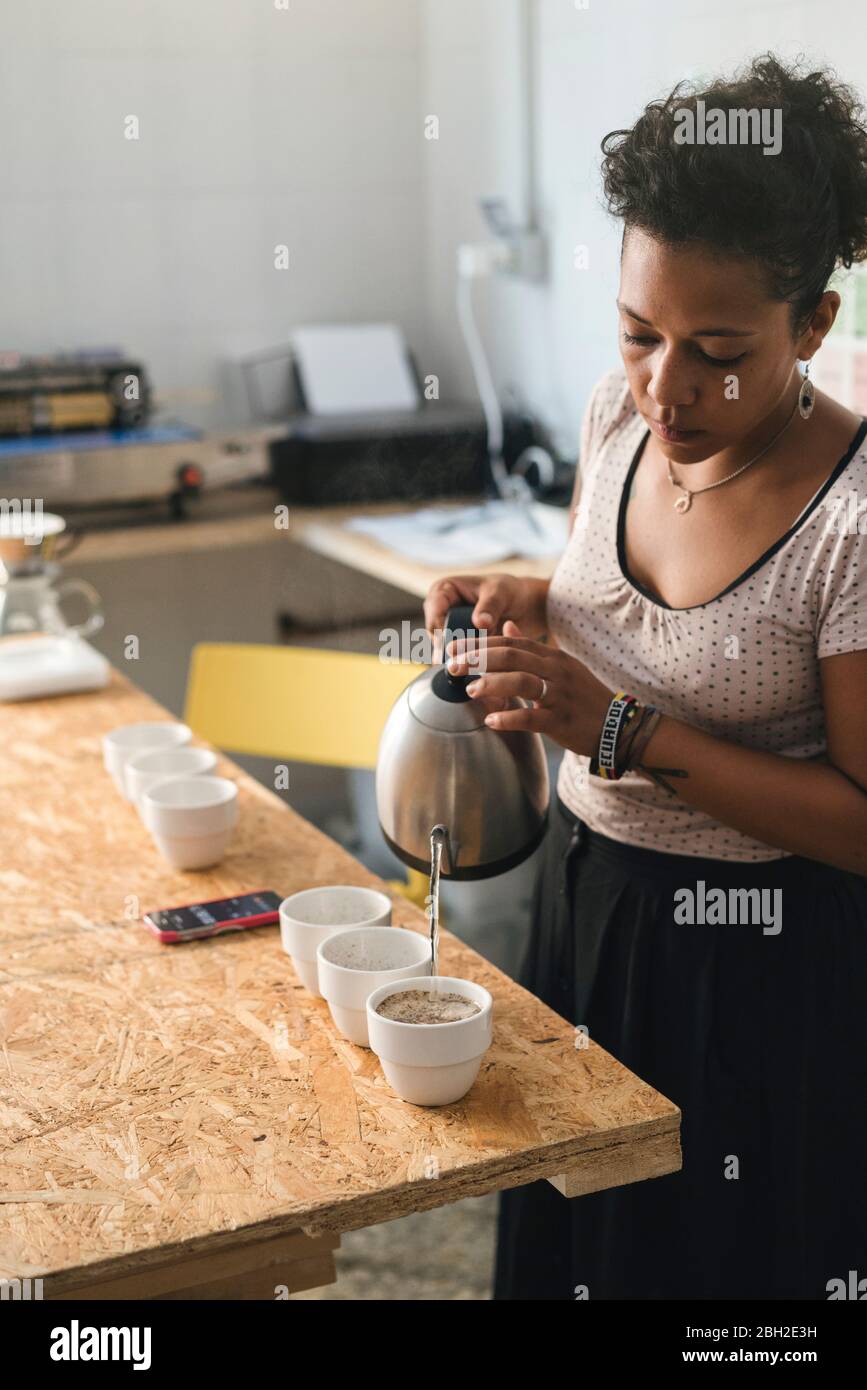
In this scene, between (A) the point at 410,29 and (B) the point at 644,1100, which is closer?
(B) the point at 644,1100

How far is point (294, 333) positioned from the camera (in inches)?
138

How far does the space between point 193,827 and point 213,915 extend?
0.12 meters

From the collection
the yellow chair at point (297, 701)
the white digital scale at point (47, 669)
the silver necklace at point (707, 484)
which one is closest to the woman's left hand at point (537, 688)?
the silver necklace at point (707, 484)

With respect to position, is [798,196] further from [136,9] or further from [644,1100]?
[136,9]

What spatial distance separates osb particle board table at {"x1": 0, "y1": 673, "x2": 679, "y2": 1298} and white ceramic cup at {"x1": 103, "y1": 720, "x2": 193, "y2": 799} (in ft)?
0.96

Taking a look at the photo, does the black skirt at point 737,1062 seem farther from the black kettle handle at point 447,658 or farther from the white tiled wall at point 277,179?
the white tiled wall at point 277,179

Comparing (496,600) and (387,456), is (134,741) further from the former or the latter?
(387,456)

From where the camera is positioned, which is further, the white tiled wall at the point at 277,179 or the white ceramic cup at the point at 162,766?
the white tiled wall at the point at 277,179

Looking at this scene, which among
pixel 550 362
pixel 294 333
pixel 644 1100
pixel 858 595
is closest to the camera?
pixel 644 1100

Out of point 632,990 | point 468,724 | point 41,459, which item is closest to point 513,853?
point 468,724

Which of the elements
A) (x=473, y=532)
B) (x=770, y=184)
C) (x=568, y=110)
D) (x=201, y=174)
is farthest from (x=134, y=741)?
(x=201, y=174)

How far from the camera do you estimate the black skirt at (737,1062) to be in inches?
57.5

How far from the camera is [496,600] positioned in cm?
158

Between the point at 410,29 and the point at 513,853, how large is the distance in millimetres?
2793
